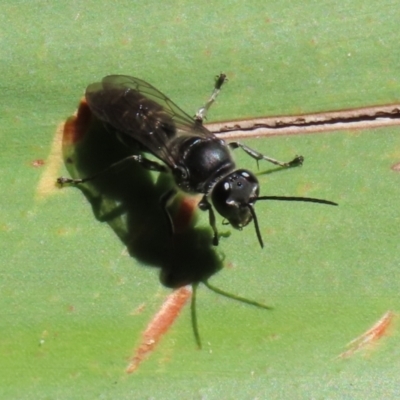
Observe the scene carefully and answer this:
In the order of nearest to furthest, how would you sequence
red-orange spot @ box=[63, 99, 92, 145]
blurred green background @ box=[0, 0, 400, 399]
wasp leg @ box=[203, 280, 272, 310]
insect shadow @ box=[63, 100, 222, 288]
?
blurred green background @ box=[0, 0, 400, 399] < wasp leg @ box=[203, 280, 272, 310] < insect shadow @ box=[63, 100, 222, 288] < red-orange spot @ box=[63, 99, 92, 145]

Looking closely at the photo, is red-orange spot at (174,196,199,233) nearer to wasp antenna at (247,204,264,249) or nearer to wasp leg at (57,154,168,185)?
wasp leg at (57,154,168,185)

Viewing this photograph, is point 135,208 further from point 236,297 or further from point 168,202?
point 236,297

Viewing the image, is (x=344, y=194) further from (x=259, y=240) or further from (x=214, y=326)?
(x=214, y=326)

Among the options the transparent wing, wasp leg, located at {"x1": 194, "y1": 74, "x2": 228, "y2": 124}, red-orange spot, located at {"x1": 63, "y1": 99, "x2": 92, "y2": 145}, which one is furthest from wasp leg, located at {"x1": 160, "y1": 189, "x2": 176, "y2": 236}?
red-orange spot, located at {"x1": 63, "y1": 99, "x2": 92, "y2": 145}

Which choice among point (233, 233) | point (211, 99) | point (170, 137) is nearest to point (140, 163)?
point (170, 137)

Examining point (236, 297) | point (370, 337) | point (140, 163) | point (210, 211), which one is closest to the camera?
point (370, 337)

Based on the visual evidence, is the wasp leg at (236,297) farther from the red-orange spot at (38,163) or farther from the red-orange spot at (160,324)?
the red-orange spot at (38,163)

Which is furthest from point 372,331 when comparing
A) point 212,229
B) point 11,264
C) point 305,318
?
point 11,264
